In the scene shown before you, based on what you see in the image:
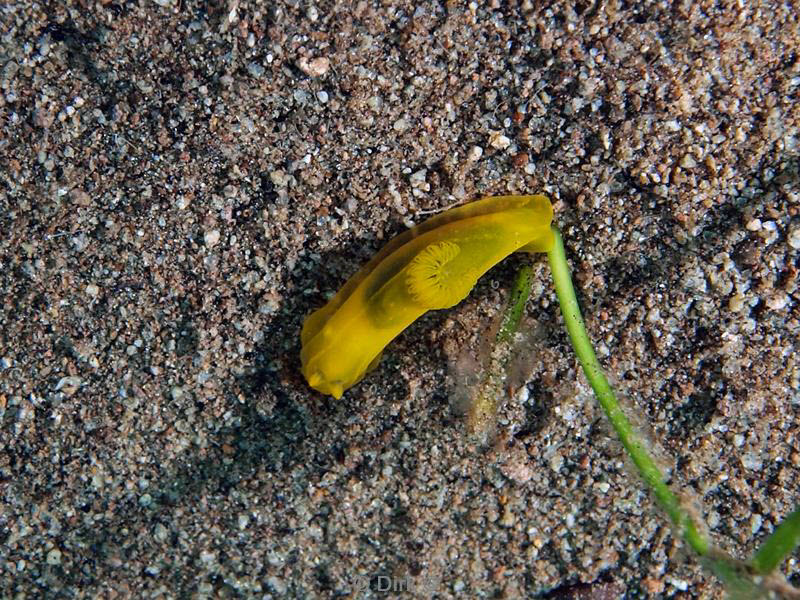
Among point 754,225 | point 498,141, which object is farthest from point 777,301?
point 498,141

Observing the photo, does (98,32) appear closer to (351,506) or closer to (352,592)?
(351,506)

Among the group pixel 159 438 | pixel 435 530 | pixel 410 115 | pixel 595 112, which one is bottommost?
pixel 435 530

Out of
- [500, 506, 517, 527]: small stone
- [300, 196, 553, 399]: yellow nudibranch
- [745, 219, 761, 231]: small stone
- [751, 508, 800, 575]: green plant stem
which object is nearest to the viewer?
[751, 508, 800, 575]: green plant stem

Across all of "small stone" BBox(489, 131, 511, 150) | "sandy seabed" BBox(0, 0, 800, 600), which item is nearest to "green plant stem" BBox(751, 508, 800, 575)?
"sandy seabed" BBox(0, 0, 800, 600)

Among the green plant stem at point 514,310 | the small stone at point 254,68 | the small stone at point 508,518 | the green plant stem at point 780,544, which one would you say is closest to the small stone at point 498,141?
the green plant stem at point 514,310

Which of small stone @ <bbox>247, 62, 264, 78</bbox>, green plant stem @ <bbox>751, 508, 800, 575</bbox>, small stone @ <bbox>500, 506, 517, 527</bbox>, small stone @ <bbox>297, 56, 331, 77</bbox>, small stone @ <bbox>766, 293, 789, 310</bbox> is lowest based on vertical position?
green plant stem @ <bbox>751, 508, 800, 575</bbox>

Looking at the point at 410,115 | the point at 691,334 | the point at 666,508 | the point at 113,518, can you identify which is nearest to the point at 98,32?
the point at 410,115

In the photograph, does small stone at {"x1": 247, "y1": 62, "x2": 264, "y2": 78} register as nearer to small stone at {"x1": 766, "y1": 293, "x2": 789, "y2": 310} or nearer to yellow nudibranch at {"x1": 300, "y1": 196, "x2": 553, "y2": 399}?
yellow nudibranch at {"x1": 300, "y1": 196, "x2": 553, "y2": 399}
